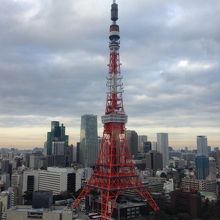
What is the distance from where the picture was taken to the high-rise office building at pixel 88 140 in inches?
3174

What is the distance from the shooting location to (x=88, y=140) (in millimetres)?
81312

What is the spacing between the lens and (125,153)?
2783 cm

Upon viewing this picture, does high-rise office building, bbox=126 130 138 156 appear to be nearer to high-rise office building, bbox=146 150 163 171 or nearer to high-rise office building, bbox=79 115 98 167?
high-rise office building, bbox=79 115 98 167

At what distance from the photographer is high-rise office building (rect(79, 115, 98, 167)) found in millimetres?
80625

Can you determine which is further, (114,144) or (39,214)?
(114,144)

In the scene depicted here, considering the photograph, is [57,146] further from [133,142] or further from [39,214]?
[39,214]

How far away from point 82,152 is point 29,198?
145 feet

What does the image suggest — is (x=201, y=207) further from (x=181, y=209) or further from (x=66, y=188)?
(x=66, y=188)

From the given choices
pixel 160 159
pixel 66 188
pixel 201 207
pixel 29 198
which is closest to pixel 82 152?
pixel 160 159

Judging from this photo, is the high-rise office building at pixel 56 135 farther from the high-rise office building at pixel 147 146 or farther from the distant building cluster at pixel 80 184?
the high-rise office building at pixel 147 146

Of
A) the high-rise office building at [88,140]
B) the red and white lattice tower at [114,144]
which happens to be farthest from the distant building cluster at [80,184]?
the red and white lattice tower at [114,144]

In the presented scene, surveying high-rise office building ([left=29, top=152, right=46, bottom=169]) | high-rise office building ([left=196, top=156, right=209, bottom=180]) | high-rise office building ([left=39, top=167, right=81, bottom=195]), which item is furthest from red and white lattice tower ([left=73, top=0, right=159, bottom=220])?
high-rise office building ([left=29, top=152, right=46, bottom=169])

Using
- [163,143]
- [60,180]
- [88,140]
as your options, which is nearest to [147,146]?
[163,143]

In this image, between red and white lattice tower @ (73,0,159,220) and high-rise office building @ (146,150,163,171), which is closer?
red and white lattice tower @ (73,0,159,220)
